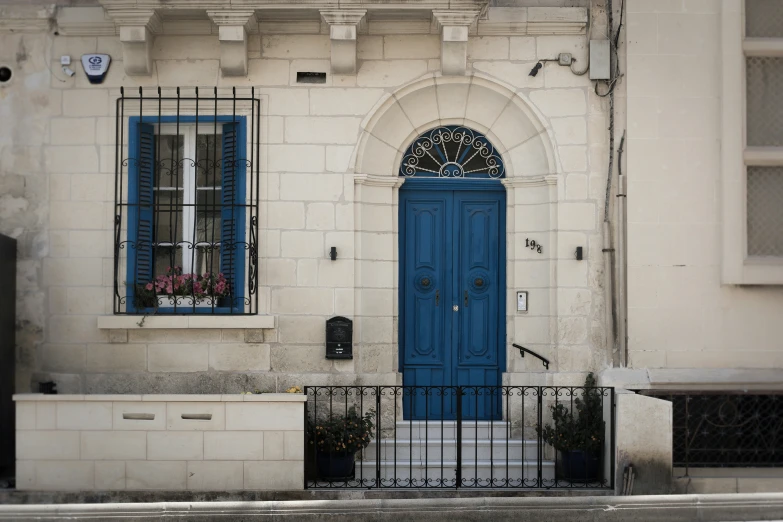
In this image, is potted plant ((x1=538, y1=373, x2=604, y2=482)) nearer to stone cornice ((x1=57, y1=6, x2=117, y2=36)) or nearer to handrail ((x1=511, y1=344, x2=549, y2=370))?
handrail ((x1=511, y1=344, x2=549, y2=370))

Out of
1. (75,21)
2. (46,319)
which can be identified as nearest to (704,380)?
(46,319)

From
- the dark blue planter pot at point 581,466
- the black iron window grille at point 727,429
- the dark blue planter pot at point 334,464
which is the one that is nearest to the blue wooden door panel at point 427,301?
the dark blue planter pot at point 334,464


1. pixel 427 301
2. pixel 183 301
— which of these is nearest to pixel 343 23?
pixel 427 301

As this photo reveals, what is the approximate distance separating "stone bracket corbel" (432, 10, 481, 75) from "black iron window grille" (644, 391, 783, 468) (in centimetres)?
379

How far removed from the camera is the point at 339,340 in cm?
1012

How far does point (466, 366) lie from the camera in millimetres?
10586

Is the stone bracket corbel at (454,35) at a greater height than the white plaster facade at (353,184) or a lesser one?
greater

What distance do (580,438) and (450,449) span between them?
1.31m

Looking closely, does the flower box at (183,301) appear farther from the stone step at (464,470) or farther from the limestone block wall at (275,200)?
the stone step at (464,470)

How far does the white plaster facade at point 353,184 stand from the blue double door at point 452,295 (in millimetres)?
261

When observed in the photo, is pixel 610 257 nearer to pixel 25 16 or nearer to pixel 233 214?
pixel 233 214

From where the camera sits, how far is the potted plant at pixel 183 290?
1016 centimetres

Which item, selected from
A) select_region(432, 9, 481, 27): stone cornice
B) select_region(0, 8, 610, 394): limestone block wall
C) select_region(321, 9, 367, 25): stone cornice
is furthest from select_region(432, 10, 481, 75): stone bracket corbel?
select_region(321, 9, 367, 25): stone cornice

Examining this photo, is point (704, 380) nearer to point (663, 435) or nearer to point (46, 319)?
point (663, 435)
